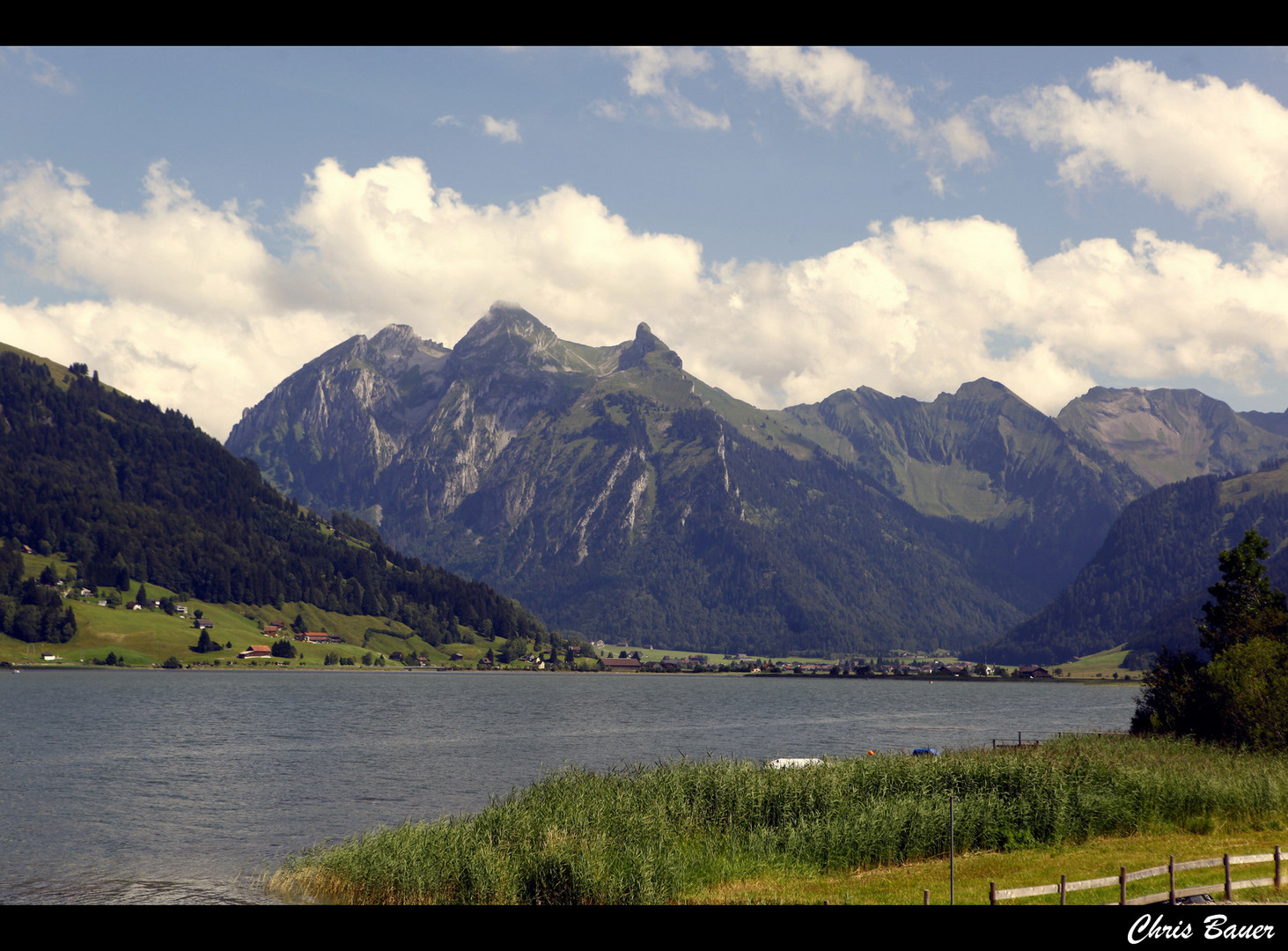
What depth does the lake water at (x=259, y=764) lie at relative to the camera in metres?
59.6

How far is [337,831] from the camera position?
6869 cm

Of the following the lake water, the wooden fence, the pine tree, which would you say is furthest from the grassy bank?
the pine tree

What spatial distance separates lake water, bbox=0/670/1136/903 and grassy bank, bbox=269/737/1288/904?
948 cm

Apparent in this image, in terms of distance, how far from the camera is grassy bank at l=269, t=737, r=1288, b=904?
43188 mm

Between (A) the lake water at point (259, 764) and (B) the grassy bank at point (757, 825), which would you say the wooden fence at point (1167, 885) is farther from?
(A) the lake water at point (259, 764)

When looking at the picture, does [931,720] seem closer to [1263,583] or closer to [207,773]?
[1263,583]
